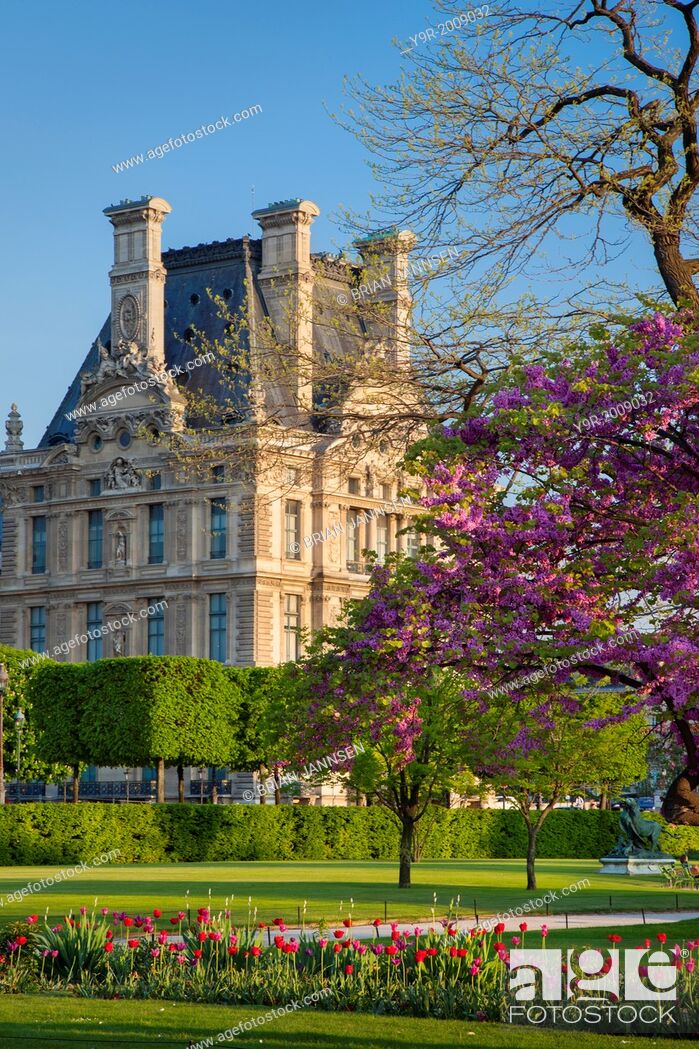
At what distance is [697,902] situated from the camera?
111 feet

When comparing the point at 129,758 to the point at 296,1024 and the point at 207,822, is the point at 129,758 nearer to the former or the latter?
the point at 207,822

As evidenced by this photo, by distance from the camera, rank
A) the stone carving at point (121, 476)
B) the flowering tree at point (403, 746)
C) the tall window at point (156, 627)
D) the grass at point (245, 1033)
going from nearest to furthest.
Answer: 1. the grass at point (245, 1033)
2. the flowering tree at point (403, 746)
3. the tall window at point (156, 627)
4. the stone carving at point (121, 476)

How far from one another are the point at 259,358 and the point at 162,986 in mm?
9378

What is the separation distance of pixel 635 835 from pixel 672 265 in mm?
31816

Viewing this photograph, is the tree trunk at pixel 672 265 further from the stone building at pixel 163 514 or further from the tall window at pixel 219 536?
the tall window at pixel 219 536

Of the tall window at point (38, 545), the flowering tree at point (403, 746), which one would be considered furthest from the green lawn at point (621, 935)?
the tall window at point (38, 545)

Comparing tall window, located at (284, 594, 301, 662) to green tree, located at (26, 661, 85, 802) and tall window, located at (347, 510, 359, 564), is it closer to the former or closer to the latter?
tall window, located at (347, 510, 359, 564)

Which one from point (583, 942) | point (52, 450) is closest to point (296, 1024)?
point (583, 942)

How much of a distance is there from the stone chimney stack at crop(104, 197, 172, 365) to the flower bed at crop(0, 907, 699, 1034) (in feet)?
204

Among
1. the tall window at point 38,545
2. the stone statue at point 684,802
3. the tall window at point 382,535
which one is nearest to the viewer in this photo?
the stone statue at point 684,802

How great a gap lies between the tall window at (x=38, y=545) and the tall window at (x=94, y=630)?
151 inches

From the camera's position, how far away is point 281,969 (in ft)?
52.3

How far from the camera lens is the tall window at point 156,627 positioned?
78312 millimetres

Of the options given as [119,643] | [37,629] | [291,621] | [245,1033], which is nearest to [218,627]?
[291,621]
